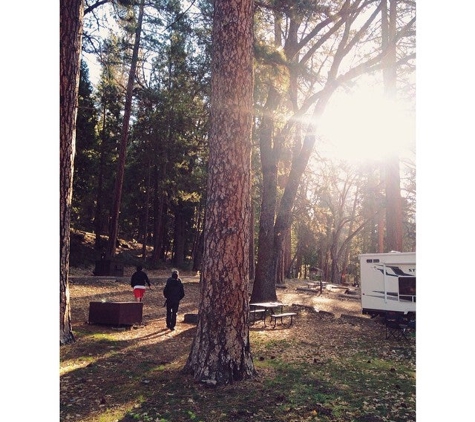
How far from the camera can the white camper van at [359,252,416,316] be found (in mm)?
11016

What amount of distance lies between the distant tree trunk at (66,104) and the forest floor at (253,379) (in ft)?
4.56

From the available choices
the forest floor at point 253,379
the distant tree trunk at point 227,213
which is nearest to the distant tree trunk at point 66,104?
the forest floor at point 253,379

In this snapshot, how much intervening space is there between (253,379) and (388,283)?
687 centimetres

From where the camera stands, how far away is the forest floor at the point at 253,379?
182 inches

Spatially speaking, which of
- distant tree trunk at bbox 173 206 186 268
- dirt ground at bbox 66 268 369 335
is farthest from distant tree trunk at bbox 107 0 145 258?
distant tree trunk at bbox 173 206 186 268

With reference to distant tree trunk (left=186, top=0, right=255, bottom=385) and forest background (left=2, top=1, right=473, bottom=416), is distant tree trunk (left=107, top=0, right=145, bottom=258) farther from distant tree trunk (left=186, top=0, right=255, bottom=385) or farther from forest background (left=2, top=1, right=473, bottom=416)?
forest background (left=2, top=1, right=473, bottom=416)

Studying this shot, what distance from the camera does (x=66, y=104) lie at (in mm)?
7164

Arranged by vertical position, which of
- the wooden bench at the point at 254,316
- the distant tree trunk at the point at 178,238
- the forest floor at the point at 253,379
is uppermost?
the distant tree trunk at the point at 178,238

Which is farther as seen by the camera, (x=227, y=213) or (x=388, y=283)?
(x=388, y=283)

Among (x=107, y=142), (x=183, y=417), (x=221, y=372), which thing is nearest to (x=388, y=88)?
(x=221, y=372)

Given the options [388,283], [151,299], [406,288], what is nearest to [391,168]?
[388,283]

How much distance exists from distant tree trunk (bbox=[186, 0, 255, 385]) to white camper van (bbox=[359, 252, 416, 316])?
6615 millimetres
